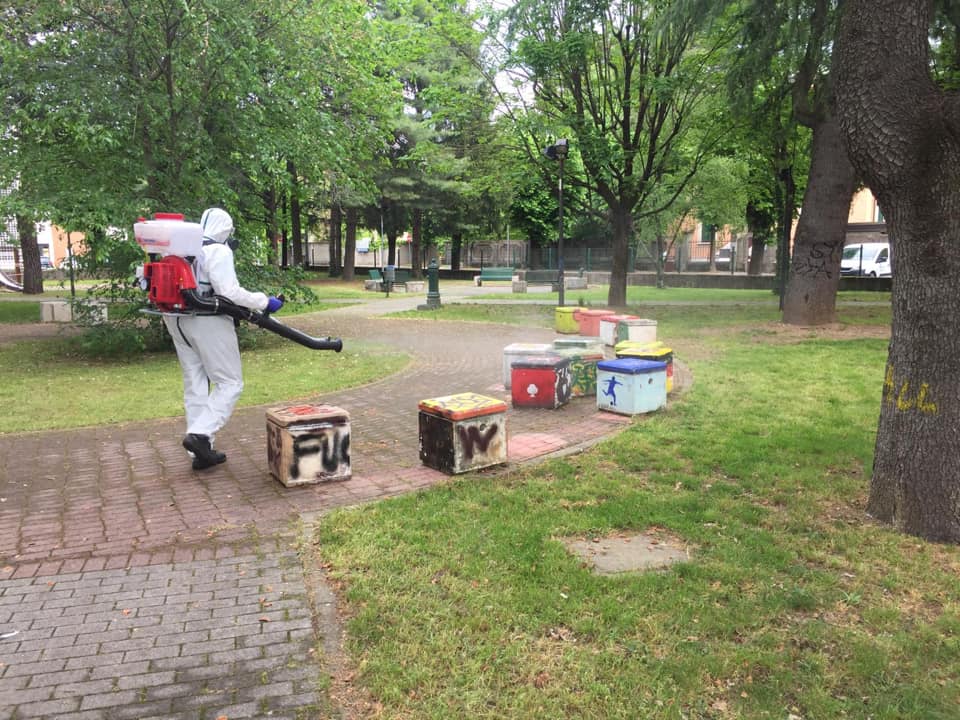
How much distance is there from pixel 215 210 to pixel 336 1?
8644mm

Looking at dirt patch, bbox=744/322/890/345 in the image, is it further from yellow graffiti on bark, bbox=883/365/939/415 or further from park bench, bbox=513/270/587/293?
park bench, bbox=513/270/587/293

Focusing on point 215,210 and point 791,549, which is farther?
point 215,210

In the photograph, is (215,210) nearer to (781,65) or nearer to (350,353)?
(350,353)

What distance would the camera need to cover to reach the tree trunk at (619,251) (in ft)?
62.7

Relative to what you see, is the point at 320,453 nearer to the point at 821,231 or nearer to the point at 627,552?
the point at 627,552

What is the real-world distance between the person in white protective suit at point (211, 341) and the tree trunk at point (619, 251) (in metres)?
15.0

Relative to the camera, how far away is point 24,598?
3697mm

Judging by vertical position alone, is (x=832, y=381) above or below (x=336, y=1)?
below

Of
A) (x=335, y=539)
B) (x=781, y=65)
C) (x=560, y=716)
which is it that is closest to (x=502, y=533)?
(x=335, y=539)

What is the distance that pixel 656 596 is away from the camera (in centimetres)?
356

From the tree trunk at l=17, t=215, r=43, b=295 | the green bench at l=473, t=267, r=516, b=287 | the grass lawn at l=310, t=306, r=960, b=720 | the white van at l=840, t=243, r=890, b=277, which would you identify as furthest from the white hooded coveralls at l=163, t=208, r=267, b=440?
the white van at l=840, t=243, r=890, b=277

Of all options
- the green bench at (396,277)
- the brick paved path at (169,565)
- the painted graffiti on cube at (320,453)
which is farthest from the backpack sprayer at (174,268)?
the green bench at (396,277)

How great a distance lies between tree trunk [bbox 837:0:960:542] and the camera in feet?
12.9

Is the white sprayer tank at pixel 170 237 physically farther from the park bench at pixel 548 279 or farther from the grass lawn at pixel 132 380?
the park bench at pixel 548 279
